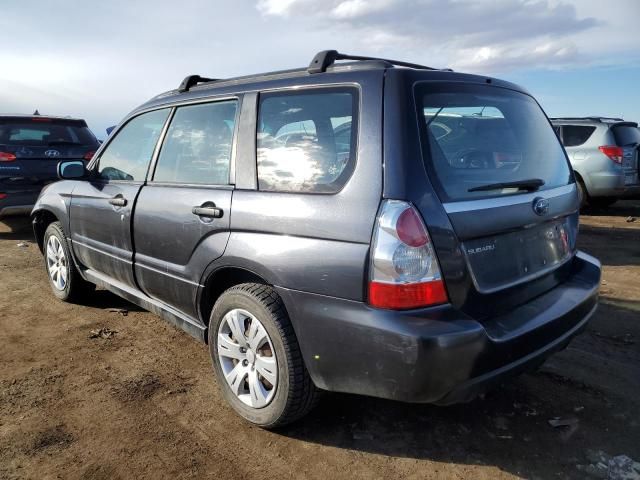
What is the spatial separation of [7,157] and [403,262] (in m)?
7.18

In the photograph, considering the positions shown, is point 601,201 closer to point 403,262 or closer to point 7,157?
point 403,262

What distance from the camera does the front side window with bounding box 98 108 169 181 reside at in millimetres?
3570

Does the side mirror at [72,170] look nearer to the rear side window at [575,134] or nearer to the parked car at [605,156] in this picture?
the parked car at [605,156]

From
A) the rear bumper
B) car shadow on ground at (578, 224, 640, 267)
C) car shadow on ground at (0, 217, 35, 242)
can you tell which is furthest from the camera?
car shadow on ground at (0, 217, 35, 242)

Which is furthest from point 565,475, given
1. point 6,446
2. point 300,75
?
point 6,446

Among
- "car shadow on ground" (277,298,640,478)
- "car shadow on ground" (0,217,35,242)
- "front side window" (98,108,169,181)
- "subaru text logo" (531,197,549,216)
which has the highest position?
"front side window" (98,108,169,181)

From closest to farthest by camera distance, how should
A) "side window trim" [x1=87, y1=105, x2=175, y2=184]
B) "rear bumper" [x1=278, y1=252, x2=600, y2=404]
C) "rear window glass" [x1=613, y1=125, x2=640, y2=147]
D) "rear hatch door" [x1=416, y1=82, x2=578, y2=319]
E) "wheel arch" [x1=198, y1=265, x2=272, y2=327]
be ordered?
"rear bumper" [x1=278, y1=252, x2=600, y2=404]
"rear hatch door" [x1=416, y1=82, x2=578, y2=319]
"wheel arch" [x1=198, y1=265, x2=272, y2=327]
"side window trim" [x1=87, y1=105, x2=175, y2=184]
"rear window glass" [x1=613, y1=125, x2=640, y2=147]

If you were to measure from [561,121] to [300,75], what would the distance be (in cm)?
891

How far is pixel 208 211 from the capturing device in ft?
9.20

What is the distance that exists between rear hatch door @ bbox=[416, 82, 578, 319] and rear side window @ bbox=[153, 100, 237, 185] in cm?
120

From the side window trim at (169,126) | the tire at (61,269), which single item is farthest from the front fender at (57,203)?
the side window trim at (169,126)

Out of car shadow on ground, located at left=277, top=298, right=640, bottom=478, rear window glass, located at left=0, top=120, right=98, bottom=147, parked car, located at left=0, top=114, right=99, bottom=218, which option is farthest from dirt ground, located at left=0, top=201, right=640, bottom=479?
rear window glass, located at left=0, top=120, right=98, bottom=147

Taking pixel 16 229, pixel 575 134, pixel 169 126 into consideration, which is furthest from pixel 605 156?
pixel 16 229

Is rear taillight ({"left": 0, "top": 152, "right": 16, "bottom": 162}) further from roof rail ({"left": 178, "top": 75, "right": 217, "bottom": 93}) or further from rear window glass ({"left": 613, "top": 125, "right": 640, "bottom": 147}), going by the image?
rear window glass ({"left": 613, "top": 125, "right": 640, "bottom": 147})
